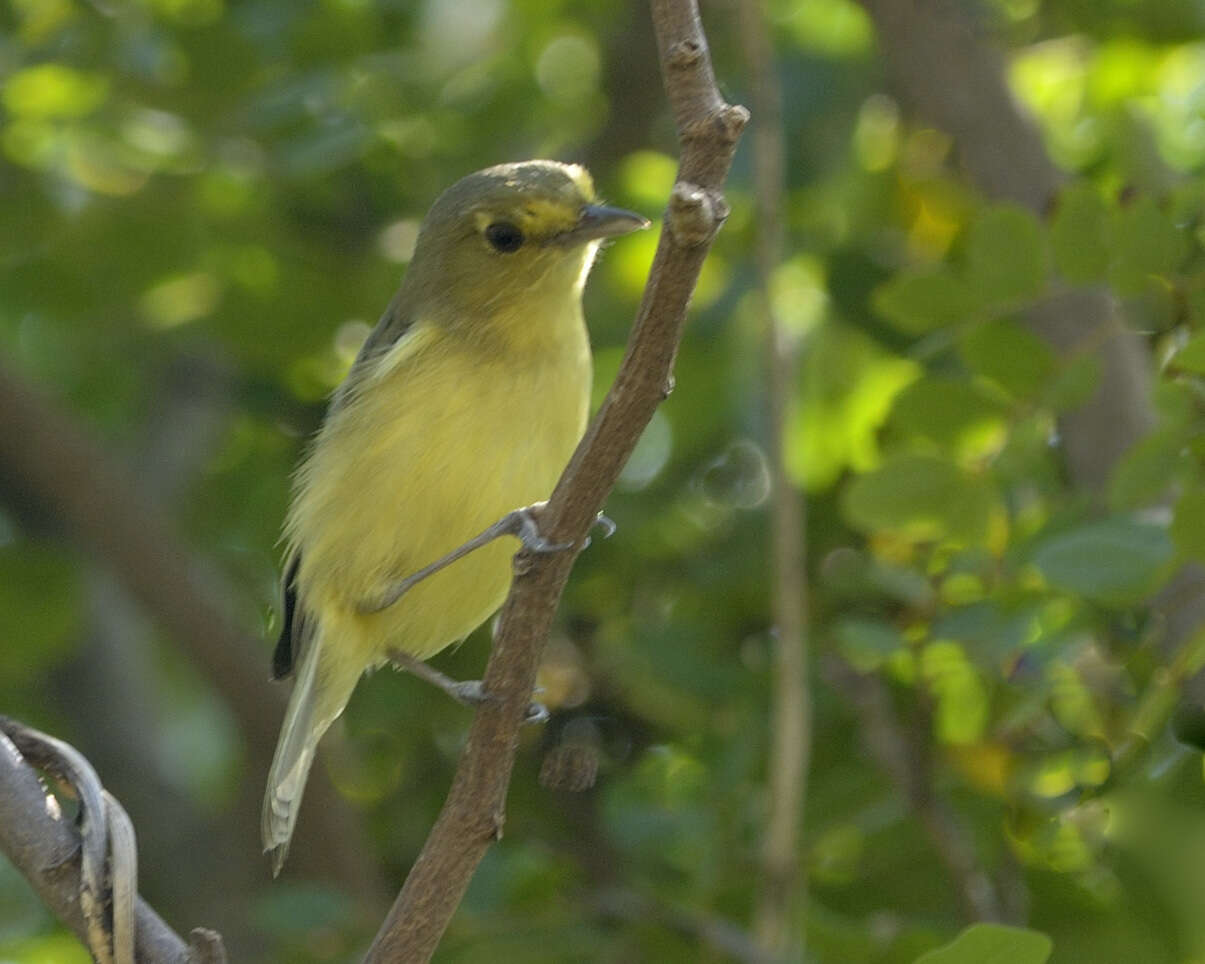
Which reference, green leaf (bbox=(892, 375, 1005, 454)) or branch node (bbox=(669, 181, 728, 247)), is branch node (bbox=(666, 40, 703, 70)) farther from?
green leaf (bbox=(892, 375, 1005, 454))

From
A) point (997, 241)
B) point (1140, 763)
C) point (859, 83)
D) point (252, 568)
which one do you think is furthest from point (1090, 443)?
point (252, 568)

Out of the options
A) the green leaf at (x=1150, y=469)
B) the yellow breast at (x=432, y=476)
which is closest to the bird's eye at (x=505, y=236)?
the yellow breast at (x=432, y=476)

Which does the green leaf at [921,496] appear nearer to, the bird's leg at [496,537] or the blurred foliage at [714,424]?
the blurred foliage at [714,424]

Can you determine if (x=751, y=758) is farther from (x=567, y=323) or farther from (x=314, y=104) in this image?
(x=314, y=104)

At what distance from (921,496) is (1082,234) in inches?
22.1

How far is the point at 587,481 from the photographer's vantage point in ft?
6.66

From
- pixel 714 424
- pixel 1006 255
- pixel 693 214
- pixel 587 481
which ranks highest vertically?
pixel 693 214

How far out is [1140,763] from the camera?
114 inches

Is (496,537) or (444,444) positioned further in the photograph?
(444,444)

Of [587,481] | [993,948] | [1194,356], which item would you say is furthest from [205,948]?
[1194,356]

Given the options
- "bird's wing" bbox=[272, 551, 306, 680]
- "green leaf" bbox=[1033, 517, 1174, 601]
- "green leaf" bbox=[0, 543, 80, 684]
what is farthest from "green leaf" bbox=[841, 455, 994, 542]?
"green leaf" bbox=[0, 543, 80, 684]

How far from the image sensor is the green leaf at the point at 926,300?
3195 mm

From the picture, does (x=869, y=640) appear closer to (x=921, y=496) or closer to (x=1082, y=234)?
(x=921, y=496)

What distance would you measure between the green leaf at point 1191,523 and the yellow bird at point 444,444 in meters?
1.09
